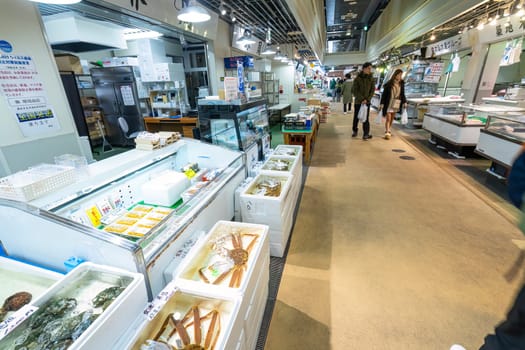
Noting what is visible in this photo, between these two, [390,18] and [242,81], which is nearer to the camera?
[242,81]

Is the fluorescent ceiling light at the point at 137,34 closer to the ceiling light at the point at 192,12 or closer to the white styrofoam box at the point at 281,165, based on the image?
the ceiling light at the point at 192,12

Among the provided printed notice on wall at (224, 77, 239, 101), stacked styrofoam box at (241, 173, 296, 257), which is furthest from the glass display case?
stacked styrofoam box at (241, 173, 296, 257)

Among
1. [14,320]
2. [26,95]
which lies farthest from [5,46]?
[14,320]

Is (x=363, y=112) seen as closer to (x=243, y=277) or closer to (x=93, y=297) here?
(x=243, y=277)

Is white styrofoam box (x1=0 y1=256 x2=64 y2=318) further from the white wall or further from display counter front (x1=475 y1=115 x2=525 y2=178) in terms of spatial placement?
display counter front (x1=475 y1=115 x2=525 y2=178)

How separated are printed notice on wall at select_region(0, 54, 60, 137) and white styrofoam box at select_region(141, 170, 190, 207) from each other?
146 centimetres

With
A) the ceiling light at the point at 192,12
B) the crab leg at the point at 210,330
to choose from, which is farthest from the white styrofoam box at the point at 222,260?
the ceiling light at the point at 192,12

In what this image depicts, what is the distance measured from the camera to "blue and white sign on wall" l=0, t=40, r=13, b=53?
2201 mm

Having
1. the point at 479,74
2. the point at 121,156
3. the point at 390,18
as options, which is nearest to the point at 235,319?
the point at 121,156

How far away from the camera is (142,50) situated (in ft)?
19.9

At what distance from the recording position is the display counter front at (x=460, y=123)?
5.02m

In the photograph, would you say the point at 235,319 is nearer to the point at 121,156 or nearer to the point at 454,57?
the point at 121,156

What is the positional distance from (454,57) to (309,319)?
972cm

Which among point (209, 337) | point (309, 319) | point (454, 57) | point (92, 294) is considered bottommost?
point (309, 319)
